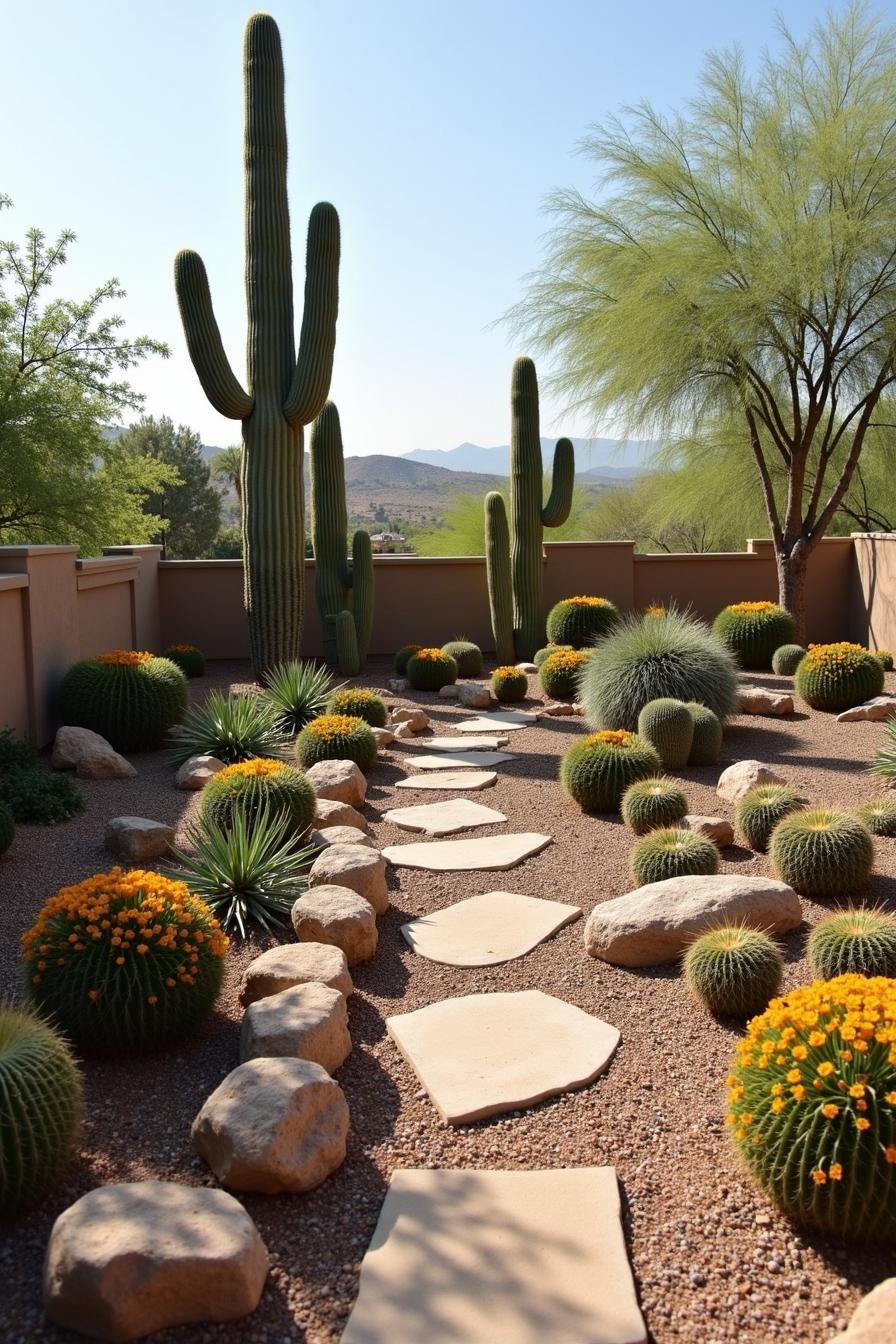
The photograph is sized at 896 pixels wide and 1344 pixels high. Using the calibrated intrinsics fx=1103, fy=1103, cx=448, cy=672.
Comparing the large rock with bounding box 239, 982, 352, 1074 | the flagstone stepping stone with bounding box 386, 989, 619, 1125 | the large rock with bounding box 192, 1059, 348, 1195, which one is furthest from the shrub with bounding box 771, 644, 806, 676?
the large rock with bounding box 192, 1059, 348, 1195

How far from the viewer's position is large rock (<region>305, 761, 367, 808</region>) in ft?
25.8

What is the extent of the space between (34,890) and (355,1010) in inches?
90.0

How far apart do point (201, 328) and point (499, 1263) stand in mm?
10730

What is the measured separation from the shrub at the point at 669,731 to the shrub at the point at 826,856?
2855 mm

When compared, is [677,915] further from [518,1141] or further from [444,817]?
[444,817]

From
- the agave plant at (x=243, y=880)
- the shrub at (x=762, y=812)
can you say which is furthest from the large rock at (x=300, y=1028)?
the shrub at (x=762, y=812)

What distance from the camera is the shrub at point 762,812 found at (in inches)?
266

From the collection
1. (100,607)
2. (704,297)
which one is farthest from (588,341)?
(100,607)

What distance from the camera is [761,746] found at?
990 centimetres

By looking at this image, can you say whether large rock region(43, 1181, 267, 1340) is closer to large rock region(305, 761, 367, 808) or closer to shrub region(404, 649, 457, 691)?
large rock region(305, 761, 367, 808)

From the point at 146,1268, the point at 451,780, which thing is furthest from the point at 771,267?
the point at 146,1268

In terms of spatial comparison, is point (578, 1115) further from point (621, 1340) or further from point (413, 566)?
point (413, 566)

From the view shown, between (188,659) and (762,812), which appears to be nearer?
(762,812)

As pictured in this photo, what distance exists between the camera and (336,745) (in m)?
9.02
